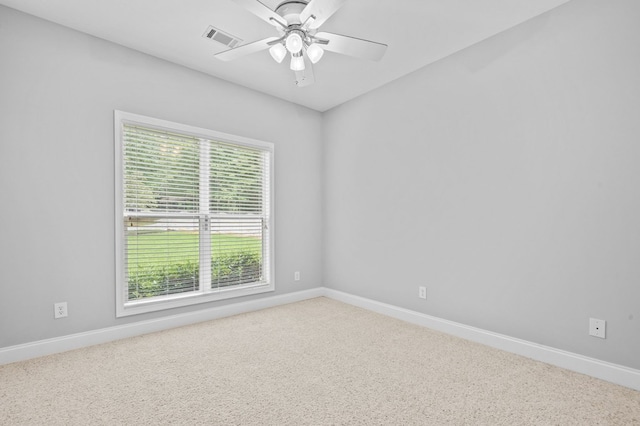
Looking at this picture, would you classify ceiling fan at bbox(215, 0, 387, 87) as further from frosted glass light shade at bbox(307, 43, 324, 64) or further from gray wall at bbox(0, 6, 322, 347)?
gray wall at bbox(0, 6, 322, 347)

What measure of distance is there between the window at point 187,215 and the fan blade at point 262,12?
5.35 feet

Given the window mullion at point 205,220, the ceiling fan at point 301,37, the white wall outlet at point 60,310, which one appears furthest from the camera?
the window mullion at point 205,220

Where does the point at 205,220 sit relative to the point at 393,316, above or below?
above

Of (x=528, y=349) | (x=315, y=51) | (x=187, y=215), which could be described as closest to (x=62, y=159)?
(x=187, y=215)

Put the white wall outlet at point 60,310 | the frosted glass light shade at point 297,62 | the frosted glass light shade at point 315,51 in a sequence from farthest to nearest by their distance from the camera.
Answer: the white wall outlet at point 60,310 < the frosted glass light shade at point 297,62 < the frosted glass light shade at point 315,51

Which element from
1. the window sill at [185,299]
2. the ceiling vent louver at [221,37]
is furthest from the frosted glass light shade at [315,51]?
the window sill at [185,299]

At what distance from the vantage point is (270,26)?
2.47 metres

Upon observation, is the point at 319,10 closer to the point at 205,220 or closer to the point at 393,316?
the point at 205,220

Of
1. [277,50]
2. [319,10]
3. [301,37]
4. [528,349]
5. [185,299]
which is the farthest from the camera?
[185,299]

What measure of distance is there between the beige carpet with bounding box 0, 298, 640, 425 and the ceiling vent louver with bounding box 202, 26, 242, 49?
104 inches

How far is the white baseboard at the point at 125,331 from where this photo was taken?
2289mm

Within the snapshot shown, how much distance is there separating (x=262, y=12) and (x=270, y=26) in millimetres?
704

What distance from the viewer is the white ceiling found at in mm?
2238

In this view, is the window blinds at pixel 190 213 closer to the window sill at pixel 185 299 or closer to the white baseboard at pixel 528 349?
the window sill at pixel 185 299
